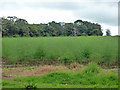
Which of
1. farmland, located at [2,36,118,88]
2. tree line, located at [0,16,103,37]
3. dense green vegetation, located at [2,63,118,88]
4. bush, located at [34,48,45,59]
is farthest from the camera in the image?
tree line, located at [0,16,103,37]

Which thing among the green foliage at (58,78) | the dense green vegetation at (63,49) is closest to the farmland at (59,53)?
the dense green vegetation at (63,49)

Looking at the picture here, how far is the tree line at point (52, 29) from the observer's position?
1818cm

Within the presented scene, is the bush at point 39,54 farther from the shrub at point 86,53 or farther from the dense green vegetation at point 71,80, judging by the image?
the dense green vegetation at point 71,80

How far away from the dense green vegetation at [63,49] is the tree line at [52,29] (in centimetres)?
100

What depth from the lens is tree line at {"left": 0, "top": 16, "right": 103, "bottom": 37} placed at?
1818 centimetres

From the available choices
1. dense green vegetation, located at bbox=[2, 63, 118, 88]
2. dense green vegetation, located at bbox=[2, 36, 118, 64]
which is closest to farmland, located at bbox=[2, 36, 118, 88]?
dense green vegetation, located at bbox=[2, 36, 118, 64]

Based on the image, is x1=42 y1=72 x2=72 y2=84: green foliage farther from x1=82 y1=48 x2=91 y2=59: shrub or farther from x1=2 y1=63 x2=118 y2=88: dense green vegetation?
x1=82 y1=48 x2=91 y2=59: shrub

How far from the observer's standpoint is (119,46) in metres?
15.4

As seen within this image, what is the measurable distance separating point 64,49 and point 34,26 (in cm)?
507

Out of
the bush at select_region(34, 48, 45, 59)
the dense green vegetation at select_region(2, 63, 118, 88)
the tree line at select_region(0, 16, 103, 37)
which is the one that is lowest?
the dense green vegetation at select_region(2, 63, 118, 88)

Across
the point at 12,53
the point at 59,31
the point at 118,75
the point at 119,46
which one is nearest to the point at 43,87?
the point at 118,75

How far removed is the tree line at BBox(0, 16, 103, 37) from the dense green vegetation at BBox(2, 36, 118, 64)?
3.28ft

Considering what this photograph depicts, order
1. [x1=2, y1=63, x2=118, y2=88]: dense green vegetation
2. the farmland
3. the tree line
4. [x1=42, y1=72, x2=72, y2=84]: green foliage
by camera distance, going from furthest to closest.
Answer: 1. the tree line
2. the farmland
3. [x1=42, y1=72, x2=72, y2=84]: green foliage
4. [x1=2, y1=63, x2=118, y2=88]: dense green vegetation

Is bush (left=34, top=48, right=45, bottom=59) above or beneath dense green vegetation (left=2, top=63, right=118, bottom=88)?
above
